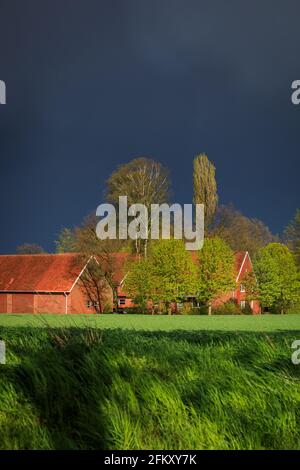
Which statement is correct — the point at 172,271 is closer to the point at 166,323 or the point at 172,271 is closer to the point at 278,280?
the point at 278,280

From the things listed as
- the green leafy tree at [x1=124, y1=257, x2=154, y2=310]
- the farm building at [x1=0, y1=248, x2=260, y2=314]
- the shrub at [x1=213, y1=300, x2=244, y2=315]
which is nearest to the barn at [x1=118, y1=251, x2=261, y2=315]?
the farm building at [x1=0, y1=248, x2=260, y2=314]

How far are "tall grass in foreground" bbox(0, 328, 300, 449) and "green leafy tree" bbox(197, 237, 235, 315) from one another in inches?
2098

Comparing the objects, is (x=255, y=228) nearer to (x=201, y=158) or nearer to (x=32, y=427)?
(x=201, y=158)

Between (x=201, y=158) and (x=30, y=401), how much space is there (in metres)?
63.2

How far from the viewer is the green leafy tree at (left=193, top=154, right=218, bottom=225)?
68.0m

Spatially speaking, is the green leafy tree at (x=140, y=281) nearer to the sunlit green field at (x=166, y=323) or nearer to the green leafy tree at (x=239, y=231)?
the green leafy tree at (x=239, y=231)

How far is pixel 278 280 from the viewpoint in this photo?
6994cm

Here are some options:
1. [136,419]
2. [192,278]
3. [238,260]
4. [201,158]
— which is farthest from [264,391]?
[238,260]

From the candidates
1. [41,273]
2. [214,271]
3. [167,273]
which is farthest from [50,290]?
[214,271]
